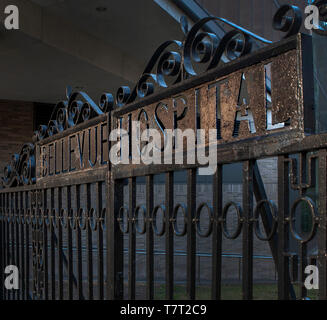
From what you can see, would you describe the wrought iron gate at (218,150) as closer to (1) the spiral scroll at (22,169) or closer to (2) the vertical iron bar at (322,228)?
(2) the vertical iron bar at (322,228)

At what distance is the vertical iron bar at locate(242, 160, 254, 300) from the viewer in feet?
4.14

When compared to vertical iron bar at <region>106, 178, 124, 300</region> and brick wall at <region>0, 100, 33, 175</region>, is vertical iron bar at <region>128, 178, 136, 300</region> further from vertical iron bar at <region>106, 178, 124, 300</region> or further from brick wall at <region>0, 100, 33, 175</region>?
brick wall at <region>0, 100, 33, 175</region>

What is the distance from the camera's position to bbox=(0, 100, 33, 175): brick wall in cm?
1137

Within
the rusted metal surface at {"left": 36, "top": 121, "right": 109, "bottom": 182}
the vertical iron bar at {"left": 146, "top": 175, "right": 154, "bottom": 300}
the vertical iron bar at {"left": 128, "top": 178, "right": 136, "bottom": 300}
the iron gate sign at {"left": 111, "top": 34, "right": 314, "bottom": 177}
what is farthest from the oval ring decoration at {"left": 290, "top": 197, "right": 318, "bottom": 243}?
the rusted metal surface at {"left": 36, "top": 121, "right": 109, "bottom": 182}

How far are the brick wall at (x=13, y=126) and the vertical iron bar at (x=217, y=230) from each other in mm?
10660

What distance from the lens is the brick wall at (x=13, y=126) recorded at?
37.3 ft

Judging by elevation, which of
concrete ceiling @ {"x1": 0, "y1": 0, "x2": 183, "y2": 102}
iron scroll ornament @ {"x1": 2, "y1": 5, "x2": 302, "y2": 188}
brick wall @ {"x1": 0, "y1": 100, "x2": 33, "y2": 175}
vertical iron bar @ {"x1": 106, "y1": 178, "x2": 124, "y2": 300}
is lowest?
vertical iron bar @ {"x1": 106, "y1": 178, "x2": 124, "y2": 300}

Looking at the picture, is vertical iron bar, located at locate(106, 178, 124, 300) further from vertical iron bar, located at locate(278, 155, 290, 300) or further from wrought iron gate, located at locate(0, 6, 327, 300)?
vertical iron bar, located at locate(278, 155, 290, 300)

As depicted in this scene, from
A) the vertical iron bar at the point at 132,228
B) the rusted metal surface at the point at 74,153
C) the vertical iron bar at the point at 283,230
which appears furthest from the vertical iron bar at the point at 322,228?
the rusted metal surface at the point at 74,153

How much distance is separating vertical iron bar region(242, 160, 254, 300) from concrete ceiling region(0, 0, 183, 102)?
18.7ft

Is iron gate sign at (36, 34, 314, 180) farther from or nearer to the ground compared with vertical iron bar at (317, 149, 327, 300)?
farther from the ground

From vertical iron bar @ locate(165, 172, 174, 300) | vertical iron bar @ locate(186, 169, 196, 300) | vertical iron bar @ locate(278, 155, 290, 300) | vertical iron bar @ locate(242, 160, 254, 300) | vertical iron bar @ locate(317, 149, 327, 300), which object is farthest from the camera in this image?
vertical iron bar @ locate(165, 172, 174, 300)

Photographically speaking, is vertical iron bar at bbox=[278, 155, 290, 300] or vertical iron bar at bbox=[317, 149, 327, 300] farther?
vertical iron bar at bbox=[278, 155, 290, 300]

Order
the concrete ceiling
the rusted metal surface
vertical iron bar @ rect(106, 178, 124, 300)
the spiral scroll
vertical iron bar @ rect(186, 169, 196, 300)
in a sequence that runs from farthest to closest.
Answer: the concrete ceiling < the spiral scroll < the rusted metal surface < vertical iron bar @ rect(106, 178, 124, 300) < vertical iron bar @ rect(186, 169, 196, 300)
